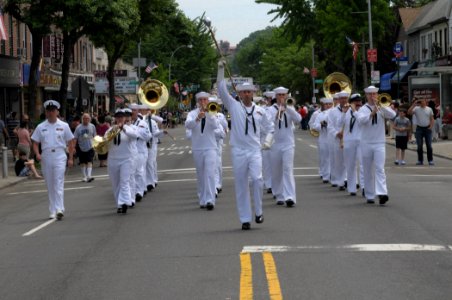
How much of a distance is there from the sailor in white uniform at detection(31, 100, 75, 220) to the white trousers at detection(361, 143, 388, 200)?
4913 mm

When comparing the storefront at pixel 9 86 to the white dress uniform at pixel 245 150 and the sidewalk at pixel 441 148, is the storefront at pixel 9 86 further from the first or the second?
the white dress uniform at pixel 245 150

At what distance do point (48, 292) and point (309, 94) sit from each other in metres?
89.4

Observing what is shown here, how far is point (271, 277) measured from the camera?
9023 millimetres

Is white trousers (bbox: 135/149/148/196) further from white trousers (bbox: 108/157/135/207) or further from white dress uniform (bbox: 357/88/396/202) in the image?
white dress uniform (bbox: 357/88/396/202)

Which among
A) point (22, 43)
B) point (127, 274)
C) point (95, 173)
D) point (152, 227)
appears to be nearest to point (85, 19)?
point (95, 173)

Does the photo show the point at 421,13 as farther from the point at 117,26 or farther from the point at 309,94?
the point at 117,26

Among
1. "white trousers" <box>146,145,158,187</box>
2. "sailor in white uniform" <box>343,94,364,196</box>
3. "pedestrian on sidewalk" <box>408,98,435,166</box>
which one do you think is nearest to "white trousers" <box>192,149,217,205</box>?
"sailor in white uniform" <box>343,94,364,196</box>

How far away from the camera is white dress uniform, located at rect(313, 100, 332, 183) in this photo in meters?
20.2

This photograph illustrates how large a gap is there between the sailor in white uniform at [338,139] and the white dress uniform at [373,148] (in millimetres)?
2493

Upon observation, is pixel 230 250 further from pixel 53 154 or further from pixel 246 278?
pixel 53 154

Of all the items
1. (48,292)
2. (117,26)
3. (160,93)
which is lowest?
(48,292)

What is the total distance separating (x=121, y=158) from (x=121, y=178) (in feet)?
1.19

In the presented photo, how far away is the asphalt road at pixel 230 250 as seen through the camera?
28.4 ft

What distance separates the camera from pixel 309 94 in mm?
97312
